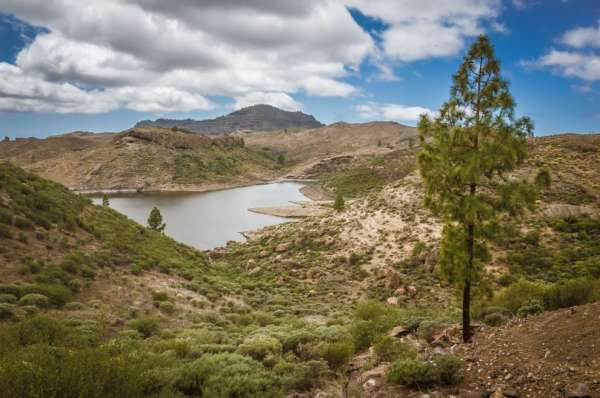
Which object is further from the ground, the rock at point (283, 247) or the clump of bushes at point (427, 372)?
the clump of bushes at point (427, 372)

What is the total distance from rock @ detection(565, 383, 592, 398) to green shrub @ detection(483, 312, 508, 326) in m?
5.11

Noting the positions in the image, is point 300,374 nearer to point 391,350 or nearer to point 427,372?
point 391,350

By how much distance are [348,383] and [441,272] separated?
4.00 metres

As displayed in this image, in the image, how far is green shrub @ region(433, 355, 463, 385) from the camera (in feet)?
23.0

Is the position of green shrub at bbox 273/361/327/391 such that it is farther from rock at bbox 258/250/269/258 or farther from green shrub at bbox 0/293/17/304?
rock at bbox 258/250/269/258

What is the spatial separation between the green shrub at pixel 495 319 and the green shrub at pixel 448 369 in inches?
163

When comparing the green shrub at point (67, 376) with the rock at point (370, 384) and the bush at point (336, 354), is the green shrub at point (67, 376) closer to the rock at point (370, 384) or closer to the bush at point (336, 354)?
the rock at point (370, 384)

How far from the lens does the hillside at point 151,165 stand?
115500 millimetres

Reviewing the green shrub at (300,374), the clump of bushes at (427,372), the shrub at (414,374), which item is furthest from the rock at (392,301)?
the shrub at (414,374)

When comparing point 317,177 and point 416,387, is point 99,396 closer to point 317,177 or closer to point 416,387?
point 416,387

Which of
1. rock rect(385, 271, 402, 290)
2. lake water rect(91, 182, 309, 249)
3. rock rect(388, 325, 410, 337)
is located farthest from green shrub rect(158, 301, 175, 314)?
lake water rect(91, 182, 309, 249)

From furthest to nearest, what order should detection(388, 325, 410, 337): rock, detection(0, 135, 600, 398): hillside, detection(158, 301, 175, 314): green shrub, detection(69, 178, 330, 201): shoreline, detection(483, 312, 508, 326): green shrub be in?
detection(69, 178, 330, 201): shoreline < detection(158, 301, 175, 314): green shrub < detection(388, 325, 410, 337): rock < detection(483, 312, 508, 326): green shrub < detection(0, 135, 600, 398): hillside

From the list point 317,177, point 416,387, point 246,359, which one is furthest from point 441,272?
point 317,177

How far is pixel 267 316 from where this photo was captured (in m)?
16.5
